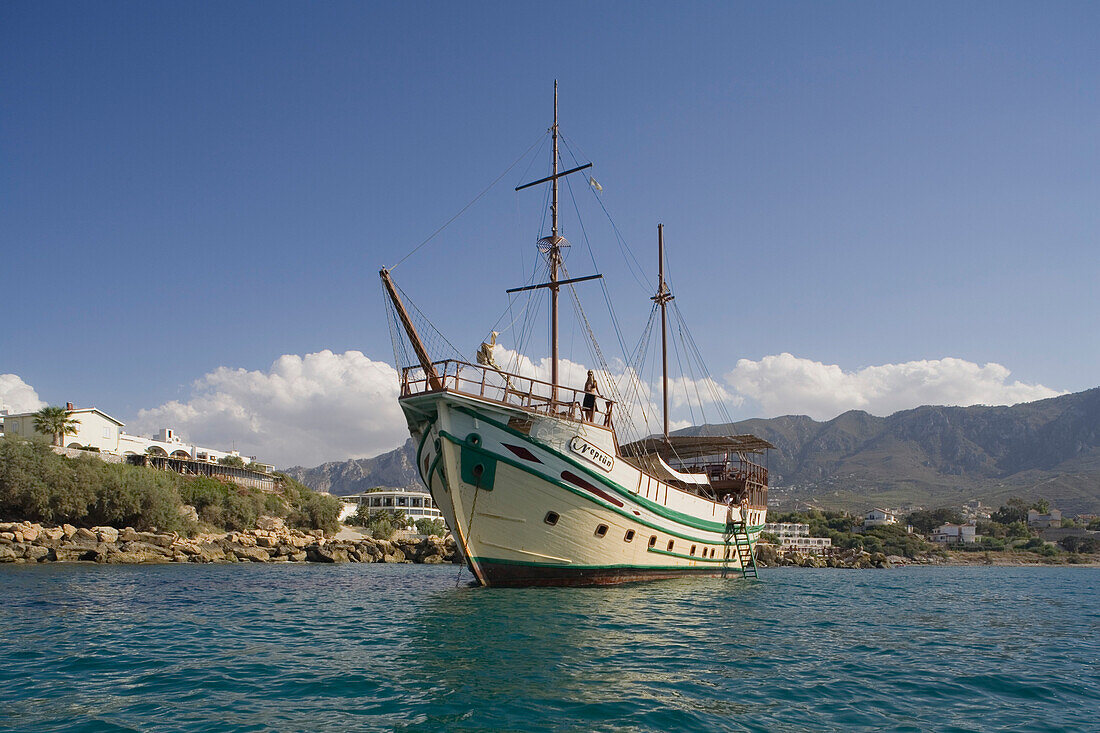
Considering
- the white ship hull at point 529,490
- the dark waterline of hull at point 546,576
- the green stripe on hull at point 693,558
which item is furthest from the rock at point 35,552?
the green stripe on hull at point 693,558

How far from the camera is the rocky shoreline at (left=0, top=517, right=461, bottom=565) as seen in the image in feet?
125

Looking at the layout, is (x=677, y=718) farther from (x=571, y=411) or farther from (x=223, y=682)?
(x=571, y=411)

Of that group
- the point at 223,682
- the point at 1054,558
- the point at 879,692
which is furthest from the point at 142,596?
the point at 1054,558

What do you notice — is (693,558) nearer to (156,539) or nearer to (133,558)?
(133,558)

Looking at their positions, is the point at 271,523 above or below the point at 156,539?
above

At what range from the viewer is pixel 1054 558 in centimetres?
Result: 11188

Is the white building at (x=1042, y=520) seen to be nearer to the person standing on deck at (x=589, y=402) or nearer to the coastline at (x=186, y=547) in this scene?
the coastline at (x=186, y=547)

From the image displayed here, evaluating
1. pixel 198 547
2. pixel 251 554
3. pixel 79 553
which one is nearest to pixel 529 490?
pixel 79 553

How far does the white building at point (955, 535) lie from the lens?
133125 millimetres

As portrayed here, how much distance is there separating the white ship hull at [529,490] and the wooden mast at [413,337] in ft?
1.86

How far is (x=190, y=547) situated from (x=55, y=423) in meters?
39.1

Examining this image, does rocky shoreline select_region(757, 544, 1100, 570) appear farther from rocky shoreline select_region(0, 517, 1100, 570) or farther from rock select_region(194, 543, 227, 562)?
rock select_region(194, 543, 227, 562)

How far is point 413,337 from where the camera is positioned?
24297mm

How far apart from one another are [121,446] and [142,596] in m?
69.7
